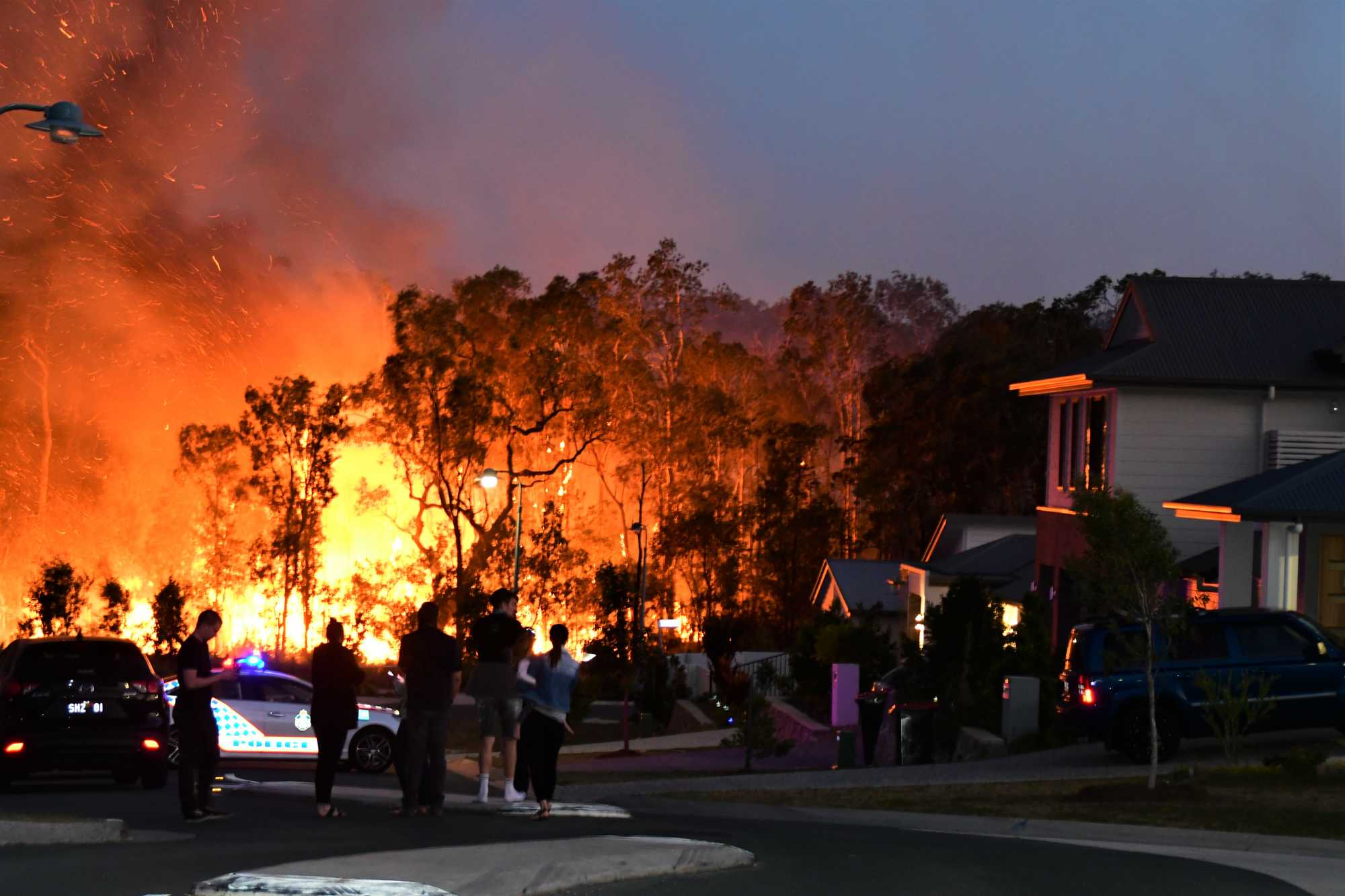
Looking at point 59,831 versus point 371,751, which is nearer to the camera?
point 59,831

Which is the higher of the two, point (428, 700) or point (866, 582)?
point (866, 582)

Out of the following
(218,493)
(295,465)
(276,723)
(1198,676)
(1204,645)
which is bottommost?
(276,723)

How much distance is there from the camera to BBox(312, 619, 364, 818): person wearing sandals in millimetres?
13727

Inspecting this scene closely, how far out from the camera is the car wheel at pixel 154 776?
58.3ft

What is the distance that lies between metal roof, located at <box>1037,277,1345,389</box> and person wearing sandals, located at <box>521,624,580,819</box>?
18.5 m

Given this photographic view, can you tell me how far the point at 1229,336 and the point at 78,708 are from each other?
22.1 meters

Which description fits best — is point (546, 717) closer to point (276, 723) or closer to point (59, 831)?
point (59, 831)

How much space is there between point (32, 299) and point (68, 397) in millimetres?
4552

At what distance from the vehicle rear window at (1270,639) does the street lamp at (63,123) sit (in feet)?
46.9

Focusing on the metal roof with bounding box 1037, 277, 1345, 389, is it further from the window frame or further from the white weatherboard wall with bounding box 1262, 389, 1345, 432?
the window frame

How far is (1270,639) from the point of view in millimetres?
21078

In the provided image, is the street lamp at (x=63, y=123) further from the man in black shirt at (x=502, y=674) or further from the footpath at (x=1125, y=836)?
the footpath at (x=1125, y=836)

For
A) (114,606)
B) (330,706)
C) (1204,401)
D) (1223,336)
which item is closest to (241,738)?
(330,706)

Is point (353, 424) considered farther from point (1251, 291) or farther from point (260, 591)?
point (1251, 291)
